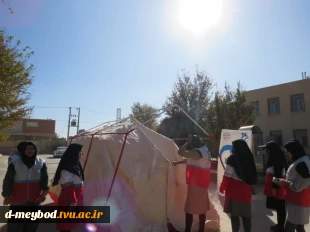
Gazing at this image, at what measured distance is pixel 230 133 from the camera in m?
7.73

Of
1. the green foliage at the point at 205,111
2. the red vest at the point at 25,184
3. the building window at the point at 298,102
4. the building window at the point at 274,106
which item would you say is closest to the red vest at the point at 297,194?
the red vest at the point at 25,184

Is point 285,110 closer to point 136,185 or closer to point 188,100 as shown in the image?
point 188,100

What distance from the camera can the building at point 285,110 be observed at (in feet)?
63.8

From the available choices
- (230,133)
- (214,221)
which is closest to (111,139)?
(214,221)

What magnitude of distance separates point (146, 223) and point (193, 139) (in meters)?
1.86

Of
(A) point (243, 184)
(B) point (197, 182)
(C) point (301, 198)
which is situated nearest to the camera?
(C) point (301, 198)

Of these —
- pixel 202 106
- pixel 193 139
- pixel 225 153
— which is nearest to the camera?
pixel 193 139

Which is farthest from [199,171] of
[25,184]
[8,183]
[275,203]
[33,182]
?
[8,183]

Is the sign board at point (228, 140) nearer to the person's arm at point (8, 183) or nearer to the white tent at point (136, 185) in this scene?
the white tent at point (136, 185)

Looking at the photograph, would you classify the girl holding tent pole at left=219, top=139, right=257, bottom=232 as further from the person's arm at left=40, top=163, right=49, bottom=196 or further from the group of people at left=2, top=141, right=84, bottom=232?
the person's arm at left=40, top=163, right=49, bottom=196

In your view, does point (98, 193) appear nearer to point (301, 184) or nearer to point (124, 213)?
point (124, 213)

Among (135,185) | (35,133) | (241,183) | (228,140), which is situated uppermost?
(35,133)

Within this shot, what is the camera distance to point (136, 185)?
5059mm

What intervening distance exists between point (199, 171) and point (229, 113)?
34.0ft
